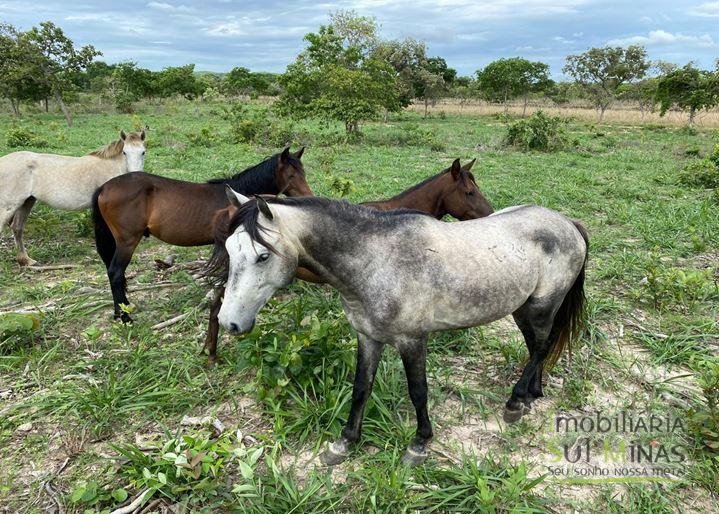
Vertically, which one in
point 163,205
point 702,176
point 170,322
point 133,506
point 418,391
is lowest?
point 133,506

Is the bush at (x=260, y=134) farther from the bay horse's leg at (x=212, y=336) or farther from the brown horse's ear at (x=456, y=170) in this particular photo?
the bay horse's leg at (x=212, y=336)

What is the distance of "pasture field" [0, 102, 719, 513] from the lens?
259 centimetres

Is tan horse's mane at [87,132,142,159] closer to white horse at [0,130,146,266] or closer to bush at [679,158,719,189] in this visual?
white horse at [0,130,146,266]

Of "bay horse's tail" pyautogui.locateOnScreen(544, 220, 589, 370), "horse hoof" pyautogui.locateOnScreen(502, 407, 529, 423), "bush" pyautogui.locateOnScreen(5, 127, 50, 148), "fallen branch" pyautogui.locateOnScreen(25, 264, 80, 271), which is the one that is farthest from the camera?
"bush" pyautogui.locateOnScreen(5, 127, 50, 148)

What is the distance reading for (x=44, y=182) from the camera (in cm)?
618

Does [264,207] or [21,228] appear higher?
[264,207]

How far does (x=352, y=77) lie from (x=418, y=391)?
18.7 metres

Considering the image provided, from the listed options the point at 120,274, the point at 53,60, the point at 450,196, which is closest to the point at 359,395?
the point at 450,196

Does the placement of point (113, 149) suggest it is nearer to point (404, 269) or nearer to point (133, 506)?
point (133, 506)

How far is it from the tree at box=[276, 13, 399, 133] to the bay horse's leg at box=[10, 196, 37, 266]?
13.6 meters

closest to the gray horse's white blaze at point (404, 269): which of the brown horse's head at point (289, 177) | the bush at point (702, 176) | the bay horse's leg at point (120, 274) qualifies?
the brown horse's head at point (289, 177)

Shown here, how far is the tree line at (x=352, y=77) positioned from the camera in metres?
19.8

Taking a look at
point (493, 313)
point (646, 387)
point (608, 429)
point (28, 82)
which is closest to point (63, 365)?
point (493, 313)

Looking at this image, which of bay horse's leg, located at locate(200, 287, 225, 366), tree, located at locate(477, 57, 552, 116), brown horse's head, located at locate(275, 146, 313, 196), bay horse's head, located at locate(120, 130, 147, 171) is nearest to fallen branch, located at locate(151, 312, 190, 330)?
bay horse's leg, located at locate(200, 287, 225, 366)
